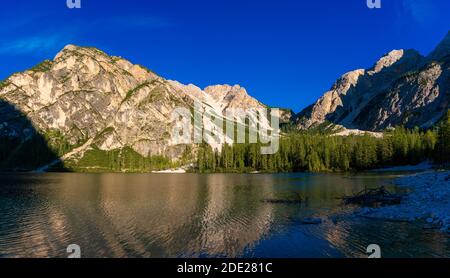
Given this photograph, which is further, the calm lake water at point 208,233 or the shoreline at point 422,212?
the shoreline at point 422,212

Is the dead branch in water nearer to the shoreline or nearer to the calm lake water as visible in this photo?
the shoreline

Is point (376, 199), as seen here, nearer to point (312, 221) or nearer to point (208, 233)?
point (312, 221)

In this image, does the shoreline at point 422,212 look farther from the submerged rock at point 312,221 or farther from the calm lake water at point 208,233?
the submerged rock at point 312,221

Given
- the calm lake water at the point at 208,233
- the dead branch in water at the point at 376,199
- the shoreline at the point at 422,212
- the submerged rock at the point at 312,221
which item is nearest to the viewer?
the calm lake water at the point at 208,233

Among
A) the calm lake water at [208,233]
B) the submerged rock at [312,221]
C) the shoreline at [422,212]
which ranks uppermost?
the shoreline at [422,212]

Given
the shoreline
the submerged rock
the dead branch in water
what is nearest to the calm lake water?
the submerged rock

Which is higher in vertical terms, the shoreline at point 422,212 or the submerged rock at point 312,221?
the shoreline at point 422,212

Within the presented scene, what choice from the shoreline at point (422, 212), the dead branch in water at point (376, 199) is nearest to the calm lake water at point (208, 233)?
the shoreline at point (422, 212)

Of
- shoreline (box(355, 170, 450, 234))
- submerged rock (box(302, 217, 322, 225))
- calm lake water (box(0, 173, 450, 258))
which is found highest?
shoreline (box(355, 170, 450, 234))

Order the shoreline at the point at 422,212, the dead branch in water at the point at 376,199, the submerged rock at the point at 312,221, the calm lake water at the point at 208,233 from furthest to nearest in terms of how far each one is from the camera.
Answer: the dead branch in water at the point at 376,199 < the submerged rock at the point at 312,221 < the shoreline at the point at 422,212 < the calm lake water at the point at 208,233

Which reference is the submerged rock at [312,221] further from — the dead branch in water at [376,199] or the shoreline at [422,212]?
the dead branch in water at [376,199]
